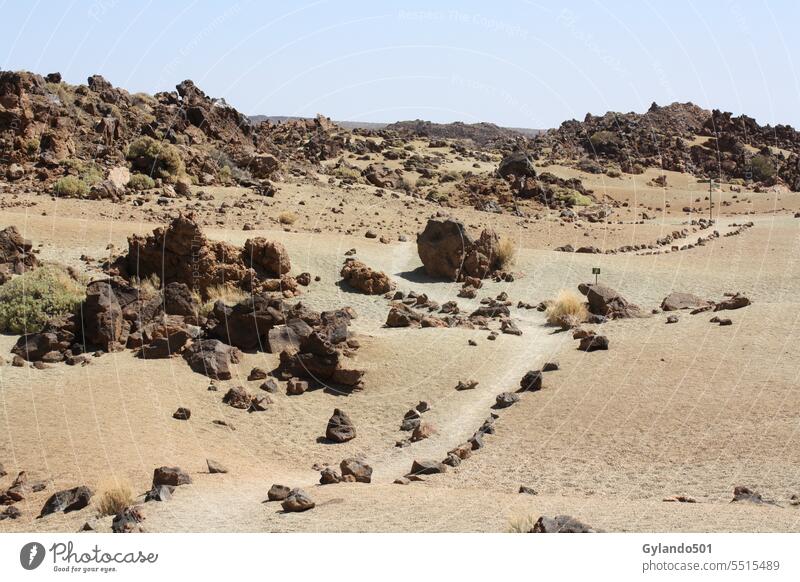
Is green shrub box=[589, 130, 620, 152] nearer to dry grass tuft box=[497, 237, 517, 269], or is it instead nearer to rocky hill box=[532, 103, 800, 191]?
rocky hill box=[532, 103, 800, 191]

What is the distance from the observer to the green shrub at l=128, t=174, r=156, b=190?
40.2 metres

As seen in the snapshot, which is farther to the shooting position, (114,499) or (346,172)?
(346,172)

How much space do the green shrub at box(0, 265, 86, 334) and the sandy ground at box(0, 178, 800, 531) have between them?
0.61 m

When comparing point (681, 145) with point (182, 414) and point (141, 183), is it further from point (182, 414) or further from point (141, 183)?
point (182, 414)

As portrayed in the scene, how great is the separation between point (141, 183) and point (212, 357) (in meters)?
21.1

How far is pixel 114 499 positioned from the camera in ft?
41.8

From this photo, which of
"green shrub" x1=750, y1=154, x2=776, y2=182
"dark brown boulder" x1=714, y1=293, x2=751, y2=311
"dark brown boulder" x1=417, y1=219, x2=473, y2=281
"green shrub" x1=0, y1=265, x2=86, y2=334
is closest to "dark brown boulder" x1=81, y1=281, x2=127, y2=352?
"green shrub" x1=0, y1=265, x2=86, y2=334

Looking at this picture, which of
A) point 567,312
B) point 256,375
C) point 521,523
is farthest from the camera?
point 567,312

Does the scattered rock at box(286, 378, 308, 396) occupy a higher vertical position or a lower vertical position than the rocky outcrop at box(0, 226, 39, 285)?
lower

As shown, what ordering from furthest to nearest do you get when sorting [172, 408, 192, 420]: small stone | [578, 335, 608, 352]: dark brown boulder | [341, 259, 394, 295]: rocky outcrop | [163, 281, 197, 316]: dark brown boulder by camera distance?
[341, 259, 394, 295]: rocky outcrop, [163, 281, 197, 316]: dark brown boulder, [578, 335, 608, 352]: dark brown boulder, [172, 408, 192, 420]: small stone

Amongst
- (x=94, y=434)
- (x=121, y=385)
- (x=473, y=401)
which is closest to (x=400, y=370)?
(x=473, y=401)

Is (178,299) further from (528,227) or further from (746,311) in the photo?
(528,227)

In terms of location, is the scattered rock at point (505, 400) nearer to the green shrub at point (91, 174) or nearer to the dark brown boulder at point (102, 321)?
the dark brown boulder at point (102, 321)
